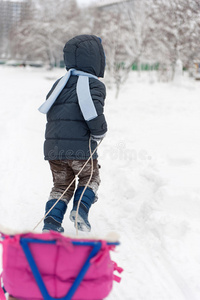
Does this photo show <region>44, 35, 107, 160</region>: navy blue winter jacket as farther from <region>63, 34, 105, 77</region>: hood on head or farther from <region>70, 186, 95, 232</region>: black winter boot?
<region>70, 186, 95, 232</region>: black winter boot

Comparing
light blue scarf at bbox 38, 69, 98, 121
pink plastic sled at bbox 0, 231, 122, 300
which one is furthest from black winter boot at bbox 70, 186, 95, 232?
pink plastic sled at bbox 0, 231, 122, 300

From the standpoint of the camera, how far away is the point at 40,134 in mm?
7770

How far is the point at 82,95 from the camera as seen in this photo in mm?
2689

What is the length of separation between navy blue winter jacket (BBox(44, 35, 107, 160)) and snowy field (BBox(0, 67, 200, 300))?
3.07 feet

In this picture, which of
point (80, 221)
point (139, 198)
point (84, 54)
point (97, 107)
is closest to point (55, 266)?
point (80, 221)

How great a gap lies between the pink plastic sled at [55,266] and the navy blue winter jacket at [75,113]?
1.29 meters

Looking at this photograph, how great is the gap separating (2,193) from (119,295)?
229cm

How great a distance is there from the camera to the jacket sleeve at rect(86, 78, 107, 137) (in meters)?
2.70

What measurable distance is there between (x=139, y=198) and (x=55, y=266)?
257 centimetres

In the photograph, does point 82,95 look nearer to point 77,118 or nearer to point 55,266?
point 77,118

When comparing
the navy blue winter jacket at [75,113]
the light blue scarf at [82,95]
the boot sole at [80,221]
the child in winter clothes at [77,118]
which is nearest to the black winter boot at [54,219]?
the child in winter clothes at [77,118]

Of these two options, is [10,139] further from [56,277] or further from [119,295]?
[56,277]

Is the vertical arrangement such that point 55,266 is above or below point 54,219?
above

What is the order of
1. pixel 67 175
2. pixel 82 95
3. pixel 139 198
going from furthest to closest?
1. pixel 139 198
2. pixel 67 175
3. pixel 82 95
